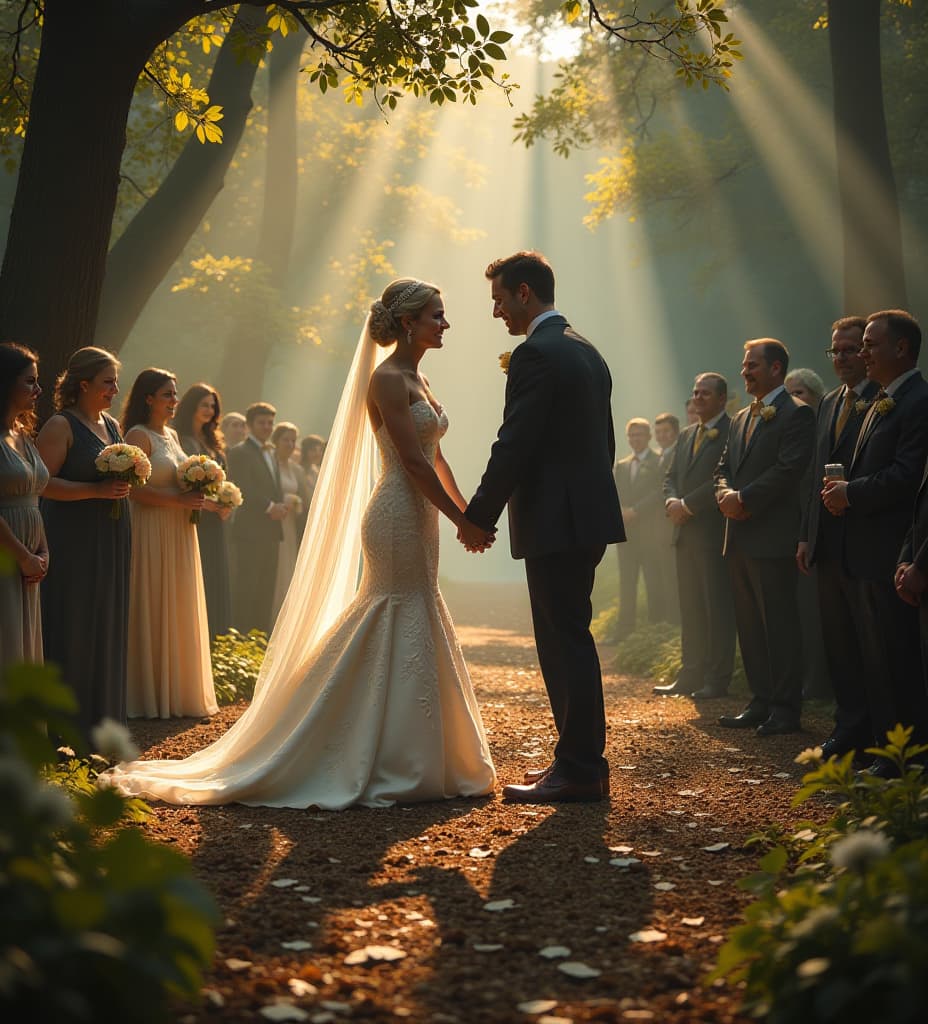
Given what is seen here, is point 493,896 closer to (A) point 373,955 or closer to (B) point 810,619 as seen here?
(A) point 373,955

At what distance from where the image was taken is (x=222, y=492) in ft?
31.1

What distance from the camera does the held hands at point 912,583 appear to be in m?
4.91

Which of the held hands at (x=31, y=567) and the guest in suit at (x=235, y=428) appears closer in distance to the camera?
the held hands at (x=31, y=567)

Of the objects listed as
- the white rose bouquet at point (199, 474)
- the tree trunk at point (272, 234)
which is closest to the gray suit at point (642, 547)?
the tree trunk at point (272, 234)

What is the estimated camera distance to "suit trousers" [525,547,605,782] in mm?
6070

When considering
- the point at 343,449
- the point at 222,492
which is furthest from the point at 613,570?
the point at 343,449

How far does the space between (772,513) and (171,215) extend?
6.25m

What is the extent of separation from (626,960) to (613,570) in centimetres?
2169

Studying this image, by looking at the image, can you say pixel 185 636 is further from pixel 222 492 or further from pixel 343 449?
pixel 343 449

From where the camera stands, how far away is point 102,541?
708 centimetres

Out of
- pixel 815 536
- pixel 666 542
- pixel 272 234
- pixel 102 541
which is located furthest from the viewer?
pixel 272 234

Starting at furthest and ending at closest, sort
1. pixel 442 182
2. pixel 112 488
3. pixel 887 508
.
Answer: pixel 442 182, pixel 112 488, pixel 887 508

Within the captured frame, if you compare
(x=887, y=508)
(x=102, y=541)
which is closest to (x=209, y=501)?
(x=102, y=541)

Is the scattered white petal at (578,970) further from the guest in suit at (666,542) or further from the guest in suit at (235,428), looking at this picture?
the guest in suit at (666,542)
